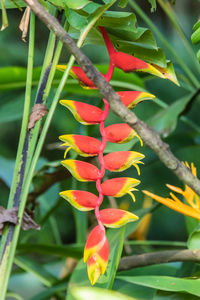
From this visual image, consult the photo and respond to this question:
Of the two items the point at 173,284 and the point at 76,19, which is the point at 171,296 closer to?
the point at 173,284

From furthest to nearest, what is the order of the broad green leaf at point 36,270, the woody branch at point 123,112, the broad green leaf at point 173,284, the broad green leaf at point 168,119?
the broad green leaf at point 36,270
the broad green leaf at point 168,119
the broad green leaf at point 173,284
the woody branch at point 123,112

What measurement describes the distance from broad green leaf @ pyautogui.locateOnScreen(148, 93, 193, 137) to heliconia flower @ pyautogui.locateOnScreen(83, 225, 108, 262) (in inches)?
10.2

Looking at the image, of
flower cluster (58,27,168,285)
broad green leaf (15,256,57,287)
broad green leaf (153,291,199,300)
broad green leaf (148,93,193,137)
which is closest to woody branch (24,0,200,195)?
flower cluster (58,27,168,285)

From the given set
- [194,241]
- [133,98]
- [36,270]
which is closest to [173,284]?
[194,241]

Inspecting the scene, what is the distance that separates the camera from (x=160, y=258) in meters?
0.37

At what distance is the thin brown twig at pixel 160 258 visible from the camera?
0.34 m

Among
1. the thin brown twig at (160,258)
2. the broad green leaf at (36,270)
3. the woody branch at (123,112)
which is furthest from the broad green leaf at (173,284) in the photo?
the broad green leaf at (36,270)

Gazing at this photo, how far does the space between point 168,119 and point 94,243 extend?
0.28 meters

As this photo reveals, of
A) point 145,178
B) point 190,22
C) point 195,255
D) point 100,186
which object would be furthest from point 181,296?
point 190,22

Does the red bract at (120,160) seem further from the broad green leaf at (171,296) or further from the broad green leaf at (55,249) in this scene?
the broad green leaf at (55,249)

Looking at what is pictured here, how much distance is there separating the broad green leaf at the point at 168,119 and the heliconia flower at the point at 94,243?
0.26 metres

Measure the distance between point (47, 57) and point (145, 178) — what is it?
73 centimetres

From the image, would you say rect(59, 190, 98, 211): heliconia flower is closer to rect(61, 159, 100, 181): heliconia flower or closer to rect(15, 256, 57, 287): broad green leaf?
rect(61, 159, 100, 181): heliconia flower

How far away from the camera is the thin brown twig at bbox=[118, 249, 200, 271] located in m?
0.34
